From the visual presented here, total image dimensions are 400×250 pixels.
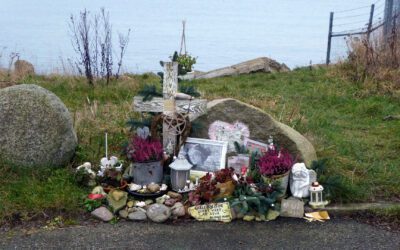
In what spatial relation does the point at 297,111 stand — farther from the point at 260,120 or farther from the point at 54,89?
the point at 54,89

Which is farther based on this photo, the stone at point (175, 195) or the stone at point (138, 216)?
the stone at point (175, 195)

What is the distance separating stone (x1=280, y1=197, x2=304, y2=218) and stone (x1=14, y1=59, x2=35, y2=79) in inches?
284

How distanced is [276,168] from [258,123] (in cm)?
63

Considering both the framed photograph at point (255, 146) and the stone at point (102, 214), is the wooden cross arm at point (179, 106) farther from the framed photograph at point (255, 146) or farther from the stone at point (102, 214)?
the stone at point (102, 214)

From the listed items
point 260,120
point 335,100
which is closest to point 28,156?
point 260,120

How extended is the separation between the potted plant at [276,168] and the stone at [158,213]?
91 cm

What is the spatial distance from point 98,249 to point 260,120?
2.05m

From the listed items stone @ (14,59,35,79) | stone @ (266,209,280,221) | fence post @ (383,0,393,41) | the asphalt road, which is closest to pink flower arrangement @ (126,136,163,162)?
the asphalt road

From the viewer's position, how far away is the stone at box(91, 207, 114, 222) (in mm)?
4403

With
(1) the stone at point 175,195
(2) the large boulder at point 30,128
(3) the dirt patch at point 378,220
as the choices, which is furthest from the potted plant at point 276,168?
(2) the large boulder at point 30,128

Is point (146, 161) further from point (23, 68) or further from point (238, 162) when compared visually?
point (23, 68)

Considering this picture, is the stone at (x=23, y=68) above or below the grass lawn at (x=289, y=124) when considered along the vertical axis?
above

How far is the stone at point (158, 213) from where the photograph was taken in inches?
173

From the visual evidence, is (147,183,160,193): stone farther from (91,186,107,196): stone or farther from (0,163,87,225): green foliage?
(0,163,87,225): green foliage
